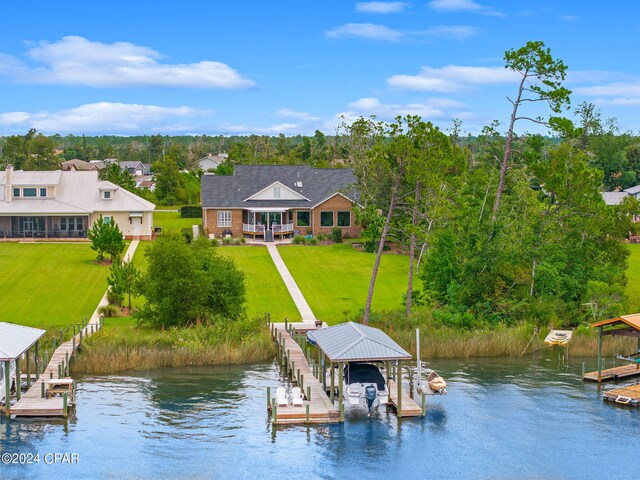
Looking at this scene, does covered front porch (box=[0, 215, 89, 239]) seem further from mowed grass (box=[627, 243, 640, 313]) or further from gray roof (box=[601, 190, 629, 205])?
gray roof (box=[601, 190, 629, 205])

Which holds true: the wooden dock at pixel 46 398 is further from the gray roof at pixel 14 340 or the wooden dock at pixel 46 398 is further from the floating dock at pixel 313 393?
the floating dock at pixel 313 393

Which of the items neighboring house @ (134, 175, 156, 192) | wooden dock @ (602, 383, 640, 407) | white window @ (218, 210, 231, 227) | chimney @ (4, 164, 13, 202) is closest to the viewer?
wooden dock @ (602, 383, 640, 407)

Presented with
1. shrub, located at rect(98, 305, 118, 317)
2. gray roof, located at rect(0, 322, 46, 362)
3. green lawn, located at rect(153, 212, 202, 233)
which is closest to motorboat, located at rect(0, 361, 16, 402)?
gray roof, located at rect(0, 322, 46, 362)

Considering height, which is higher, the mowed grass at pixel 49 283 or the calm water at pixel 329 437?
A: the mowed grass at pixel 49 283

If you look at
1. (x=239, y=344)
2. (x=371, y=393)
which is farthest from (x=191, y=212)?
(x=371, y=393)

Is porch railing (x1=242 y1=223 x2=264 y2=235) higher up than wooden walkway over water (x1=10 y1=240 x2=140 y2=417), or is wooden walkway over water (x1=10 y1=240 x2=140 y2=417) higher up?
porch railing (x1=242 y1=223 x2=264 y2=235)

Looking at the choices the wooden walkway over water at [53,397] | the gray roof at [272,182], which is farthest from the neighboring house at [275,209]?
the wooden walkway over water at [53,397]
